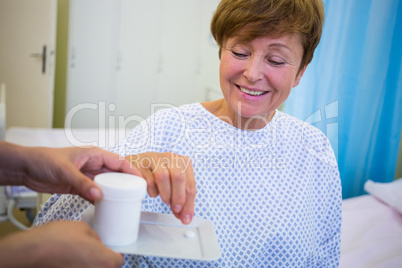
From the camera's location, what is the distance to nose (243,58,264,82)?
117 centimetres

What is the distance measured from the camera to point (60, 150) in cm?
72

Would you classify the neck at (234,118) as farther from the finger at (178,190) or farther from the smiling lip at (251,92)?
the finger at (178,190)

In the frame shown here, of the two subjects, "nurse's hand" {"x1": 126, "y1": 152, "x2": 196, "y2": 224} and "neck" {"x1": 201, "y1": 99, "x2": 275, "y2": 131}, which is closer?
"nurse's hand" {"x1": 126, "y1": 152, "x2": 196, "y2": 224}

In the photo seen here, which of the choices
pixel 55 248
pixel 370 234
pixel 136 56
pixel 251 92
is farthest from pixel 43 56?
pixel 55 248

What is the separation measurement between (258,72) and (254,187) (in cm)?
36

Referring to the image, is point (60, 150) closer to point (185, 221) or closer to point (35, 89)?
point (185, 221)

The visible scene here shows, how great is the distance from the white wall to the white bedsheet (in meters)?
2.95

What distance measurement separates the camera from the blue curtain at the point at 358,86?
1.99 metres

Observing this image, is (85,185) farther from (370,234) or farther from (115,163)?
(370,234)

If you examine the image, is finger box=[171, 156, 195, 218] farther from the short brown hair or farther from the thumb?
the short brown hair

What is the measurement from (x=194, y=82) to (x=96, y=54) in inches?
48.6

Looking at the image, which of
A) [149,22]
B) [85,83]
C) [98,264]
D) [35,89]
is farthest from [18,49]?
[98,264]

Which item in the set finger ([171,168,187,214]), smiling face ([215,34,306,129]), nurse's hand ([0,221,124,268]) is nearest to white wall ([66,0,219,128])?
smiling face ([215,34,306,129])

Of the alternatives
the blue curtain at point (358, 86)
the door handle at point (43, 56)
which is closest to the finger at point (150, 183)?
the blue curtain at point (358, 86)
